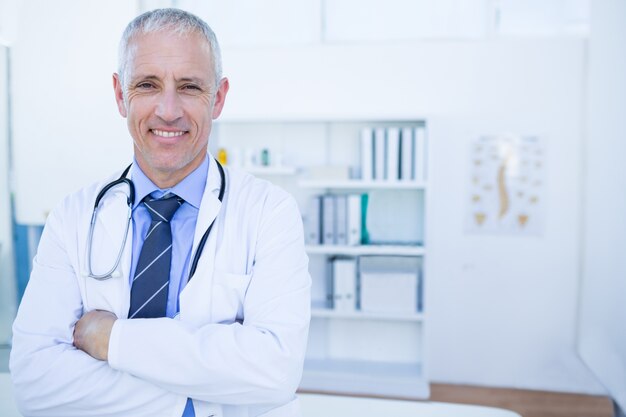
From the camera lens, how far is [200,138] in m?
1.06

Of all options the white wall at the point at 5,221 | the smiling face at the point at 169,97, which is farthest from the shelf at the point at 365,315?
the smiling face at the point at 169,97

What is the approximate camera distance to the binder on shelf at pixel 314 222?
2.86 meters

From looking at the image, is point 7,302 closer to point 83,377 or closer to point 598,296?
point 83,377

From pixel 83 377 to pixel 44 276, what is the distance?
26cm

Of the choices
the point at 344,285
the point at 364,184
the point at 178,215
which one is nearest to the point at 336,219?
the point at 364,184

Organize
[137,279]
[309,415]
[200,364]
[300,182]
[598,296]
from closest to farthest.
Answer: [200,364] < [137,279] < [309,415] < [598,296] < [300,182]

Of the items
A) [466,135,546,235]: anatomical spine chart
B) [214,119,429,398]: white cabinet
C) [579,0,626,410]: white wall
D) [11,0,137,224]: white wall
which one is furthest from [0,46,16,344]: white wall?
[579,0,626,410]: white wall

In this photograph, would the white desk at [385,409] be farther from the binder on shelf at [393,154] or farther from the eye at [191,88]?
the binder on shelf at [393,154]

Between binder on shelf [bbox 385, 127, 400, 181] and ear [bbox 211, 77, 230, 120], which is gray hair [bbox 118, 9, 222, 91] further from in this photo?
binder on shelf [bbox 385, 127, 400, 181]

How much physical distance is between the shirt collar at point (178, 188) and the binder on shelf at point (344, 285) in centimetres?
184

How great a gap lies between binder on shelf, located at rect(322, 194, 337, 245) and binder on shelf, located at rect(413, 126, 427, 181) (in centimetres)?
50

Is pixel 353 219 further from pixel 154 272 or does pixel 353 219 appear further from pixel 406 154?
pixel 154 272

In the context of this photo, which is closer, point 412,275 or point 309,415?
point 309,415

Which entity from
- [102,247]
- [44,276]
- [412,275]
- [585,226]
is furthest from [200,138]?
[585,226]
